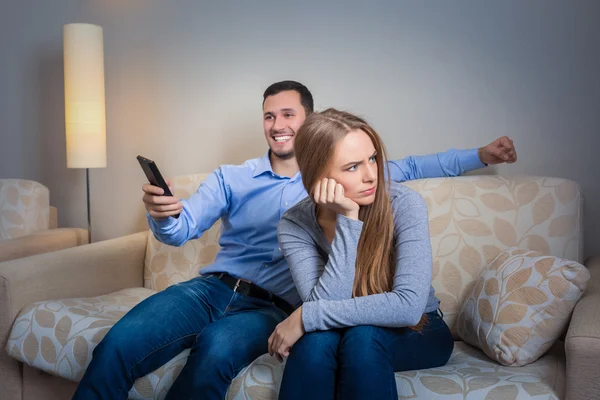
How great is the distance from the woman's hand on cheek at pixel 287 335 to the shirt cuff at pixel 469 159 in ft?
2.92

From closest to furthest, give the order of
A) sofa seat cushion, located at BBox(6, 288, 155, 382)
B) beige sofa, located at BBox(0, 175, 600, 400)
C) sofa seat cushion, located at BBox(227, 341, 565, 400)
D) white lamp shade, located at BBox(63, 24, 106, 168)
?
sofa seat cushion, located at BBox(227, 341, 565, 400) → beige sofa, located at BBox(0, 175, 600, 400) → sofa seat cushion, located at BBox(6, 288, 155, 382) → white lamp shade, located at BBox(63, 24, 106, 168)

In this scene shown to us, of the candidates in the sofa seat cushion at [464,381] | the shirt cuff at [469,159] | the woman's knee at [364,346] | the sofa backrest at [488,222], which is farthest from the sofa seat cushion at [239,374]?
the shirt cuff at [469,159]

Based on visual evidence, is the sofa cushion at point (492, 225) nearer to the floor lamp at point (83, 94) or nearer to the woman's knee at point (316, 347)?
the woman's knee at point (316, 347)

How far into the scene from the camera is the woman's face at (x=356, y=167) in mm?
1486

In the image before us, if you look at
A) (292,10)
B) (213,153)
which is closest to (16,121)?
(213,153)

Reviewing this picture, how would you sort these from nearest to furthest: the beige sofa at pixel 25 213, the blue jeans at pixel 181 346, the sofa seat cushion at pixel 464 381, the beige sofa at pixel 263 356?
the sofa seat cushion at pixel 464 381, the blue jeans at pixel 181 346, the beige sofa at pixel 263 356, the beige sofa at pixel 25 213

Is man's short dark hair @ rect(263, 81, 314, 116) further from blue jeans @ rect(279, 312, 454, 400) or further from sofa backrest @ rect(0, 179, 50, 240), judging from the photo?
sofa backrest @ rect(0, 179, 50, 240)

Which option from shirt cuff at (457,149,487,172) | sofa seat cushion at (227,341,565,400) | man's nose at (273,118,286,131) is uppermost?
man's nose at (273,118,286,131)

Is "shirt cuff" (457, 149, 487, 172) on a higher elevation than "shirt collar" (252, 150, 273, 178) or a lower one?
higher

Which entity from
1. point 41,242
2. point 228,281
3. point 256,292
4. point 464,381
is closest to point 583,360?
point 464,381

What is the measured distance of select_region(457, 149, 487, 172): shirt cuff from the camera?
6.72 feet

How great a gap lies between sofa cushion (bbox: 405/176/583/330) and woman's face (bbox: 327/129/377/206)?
1.88 ft

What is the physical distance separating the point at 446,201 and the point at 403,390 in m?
0.77

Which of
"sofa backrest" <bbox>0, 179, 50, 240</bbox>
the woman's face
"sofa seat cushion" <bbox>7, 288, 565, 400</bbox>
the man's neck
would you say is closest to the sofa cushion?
"sofa seat cushion" <bbox>7, 288, 565, 400</bbox>
